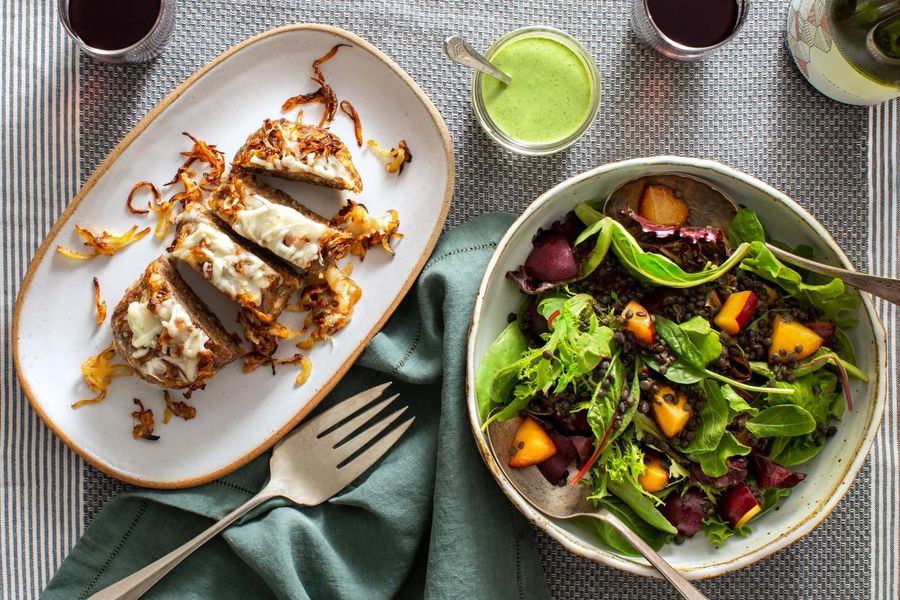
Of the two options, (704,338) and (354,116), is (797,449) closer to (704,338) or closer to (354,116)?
(704,338)

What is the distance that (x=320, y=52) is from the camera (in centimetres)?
222

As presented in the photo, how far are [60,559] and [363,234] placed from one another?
141 centimetres

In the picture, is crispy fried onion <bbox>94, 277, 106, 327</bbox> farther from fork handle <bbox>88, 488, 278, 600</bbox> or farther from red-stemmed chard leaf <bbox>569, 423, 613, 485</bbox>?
red-stemmed chard leaf <bbox>569, 423, 613, 485</bbox>

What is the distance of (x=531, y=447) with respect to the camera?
78.0 inches

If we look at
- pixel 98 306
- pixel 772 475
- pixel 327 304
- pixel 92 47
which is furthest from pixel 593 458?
pixel 92 47

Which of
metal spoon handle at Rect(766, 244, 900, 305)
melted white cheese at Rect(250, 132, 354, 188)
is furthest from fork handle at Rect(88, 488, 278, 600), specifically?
metal spoon handle at Rect(766, 244, 900, 305)

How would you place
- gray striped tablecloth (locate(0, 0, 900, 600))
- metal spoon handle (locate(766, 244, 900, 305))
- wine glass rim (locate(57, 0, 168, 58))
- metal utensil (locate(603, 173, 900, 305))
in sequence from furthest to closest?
gray striped tablecloth (locate(0, 0, 900, 600)), wine glass rim (locate(57, 0, 168, 58)), metal utensil (locate(603, 173, 900, 305)), metal spoon handle (locate(766, 244, 900, 305))

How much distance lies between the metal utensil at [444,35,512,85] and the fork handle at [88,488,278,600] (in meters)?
1.39

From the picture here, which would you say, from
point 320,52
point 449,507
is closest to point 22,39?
point 320,52

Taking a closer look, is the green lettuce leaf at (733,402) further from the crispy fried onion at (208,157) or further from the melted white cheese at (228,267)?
the crispy fried onion at (208,157)

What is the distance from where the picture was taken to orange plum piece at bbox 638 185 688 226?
204 centimetres

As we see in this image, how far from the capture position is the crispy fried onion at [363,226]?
2189mm

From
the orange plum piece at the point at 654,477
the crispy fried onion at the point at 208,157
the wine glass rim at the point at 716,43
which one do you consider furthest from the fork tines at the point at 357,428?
the wine glass rim at the point at 716,43

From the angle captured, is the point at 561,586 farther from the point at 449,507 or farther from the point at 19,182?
the point at 19,182
